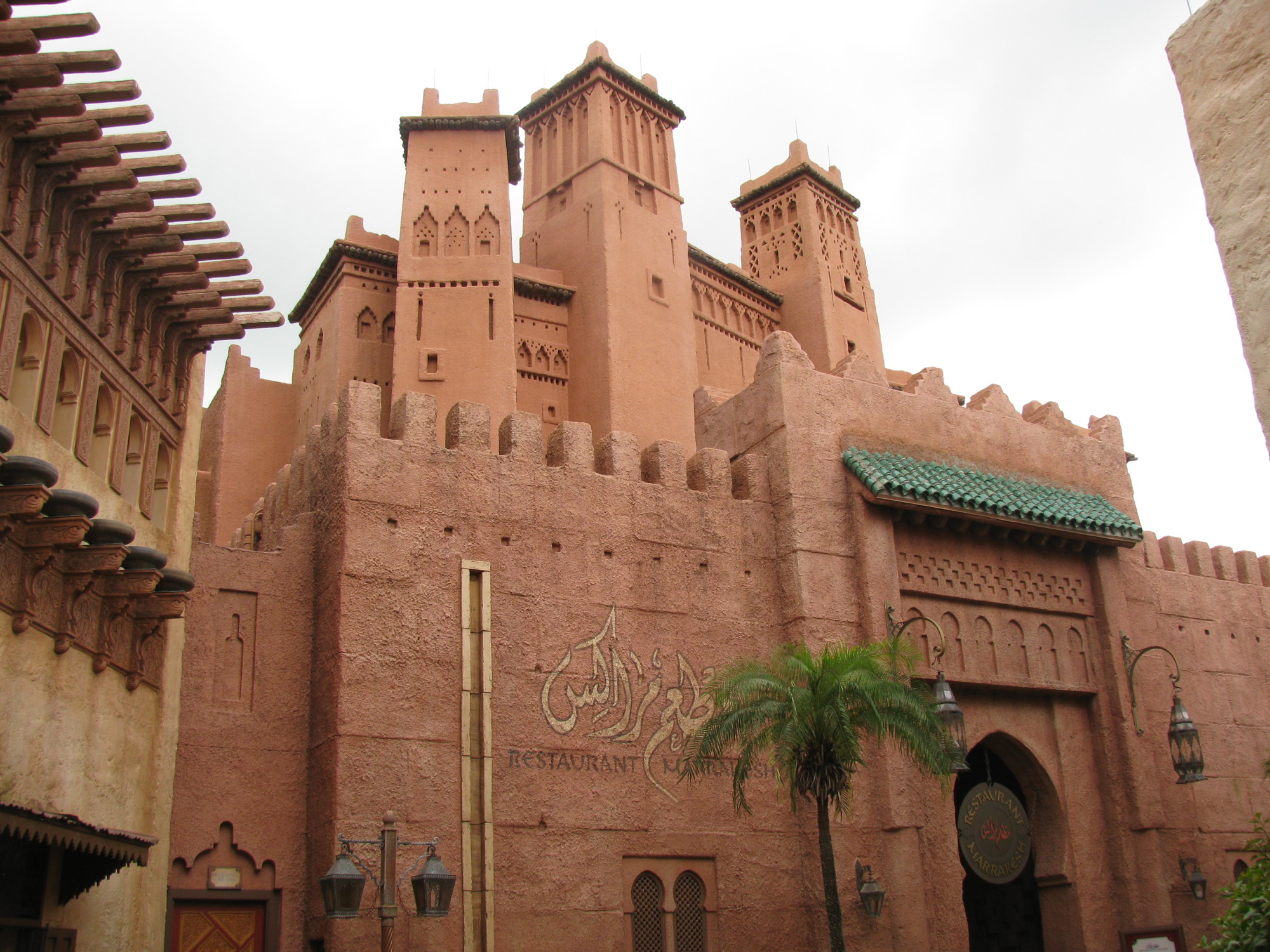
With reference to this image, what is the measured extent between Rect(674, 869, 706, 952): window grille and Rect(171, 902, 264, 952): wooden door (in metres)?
3.75

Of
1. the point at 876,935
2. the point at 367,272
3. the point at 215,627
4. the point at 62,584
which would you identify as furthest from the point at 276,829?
the point at 367,272

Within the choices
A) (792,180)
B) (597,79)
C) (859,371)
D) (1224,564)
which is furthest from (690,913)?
(792,180)

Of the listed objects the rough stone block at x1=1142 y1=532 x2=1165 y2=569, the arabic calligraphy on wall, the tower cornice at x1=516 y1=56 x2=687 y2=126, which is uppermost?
the tower cornice at x1=516 y1=56 x2=687 y2=126

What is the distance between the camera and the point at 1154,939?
13.2 meters

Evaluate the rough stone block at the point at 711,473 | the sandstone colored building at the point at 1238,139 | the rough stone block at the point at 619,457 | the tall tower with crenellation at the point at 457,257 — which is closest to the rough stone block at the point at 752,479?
the rough stone block at the point at 711,473

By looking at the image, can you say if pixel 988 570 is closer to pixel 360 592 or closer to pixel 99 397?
pixel 360 592

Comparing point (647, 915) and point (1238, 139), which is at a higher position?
point (1238, 139)

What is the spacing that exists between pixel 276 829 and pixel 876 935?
5790 mm

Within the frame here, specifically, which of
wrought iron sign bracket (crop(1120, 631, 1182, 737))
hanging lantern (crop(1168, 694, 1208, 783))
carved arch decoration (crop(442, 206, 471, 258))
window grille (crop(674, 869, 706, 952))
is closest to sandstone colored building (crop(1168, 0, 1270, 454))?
window grille (crop(674, 869, 706, 952))

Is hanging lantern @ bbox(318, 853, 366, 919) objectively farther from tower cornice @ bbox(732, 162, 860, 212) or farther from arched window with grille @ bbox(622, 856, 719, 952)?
tower cornice @ bbox(732, 162, 860, 212)

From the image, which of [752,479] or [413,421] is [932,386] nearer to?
[752,479]

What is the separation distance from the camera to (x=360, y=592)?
10844 mm

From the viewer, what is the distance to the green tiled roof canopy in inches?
525

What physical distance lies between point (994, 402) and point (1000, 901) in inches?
243
